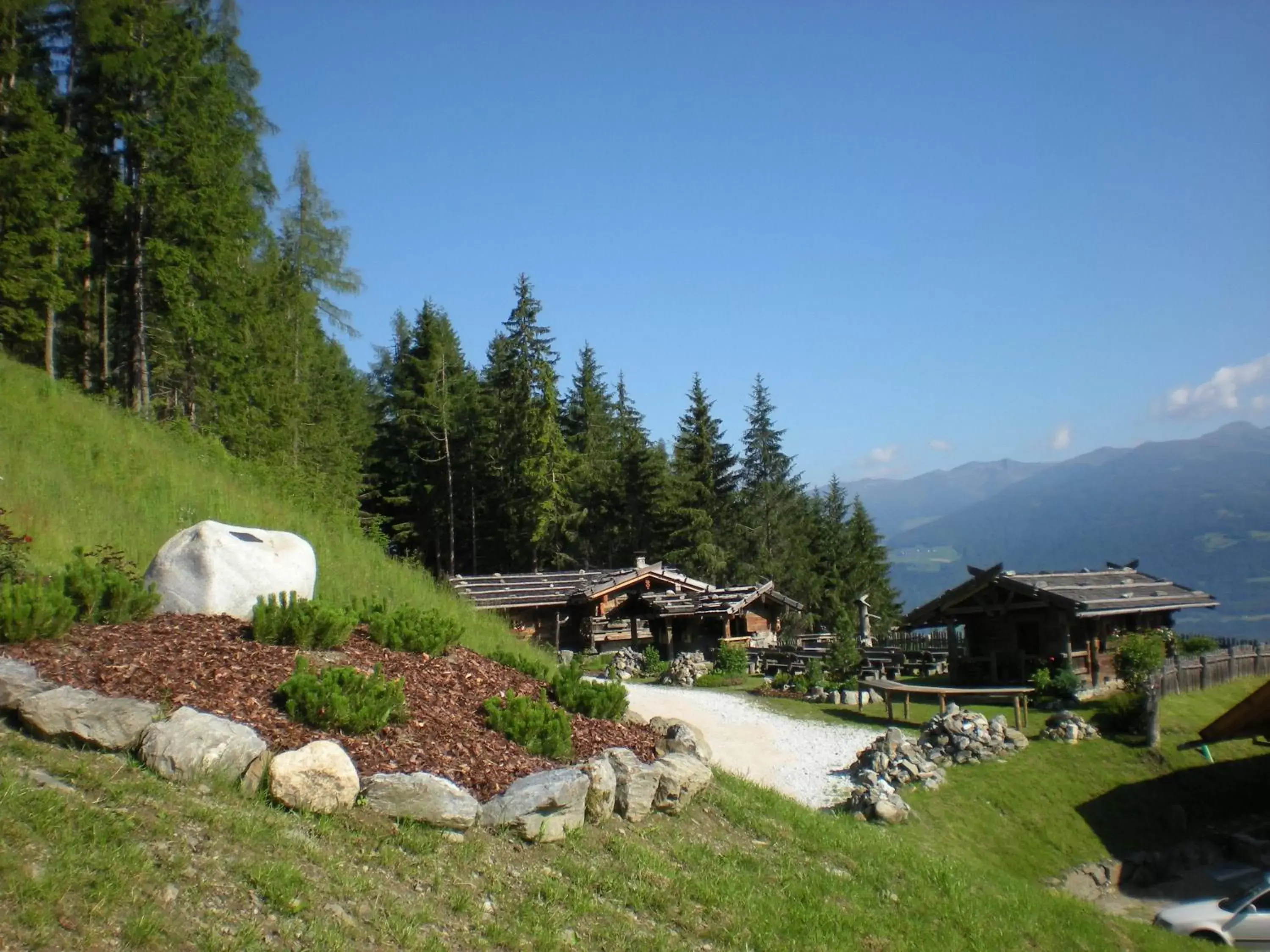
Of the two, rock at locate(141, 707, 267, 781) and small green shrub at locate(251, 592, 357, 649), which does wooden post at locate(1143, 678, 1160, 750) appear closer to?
small green shrub at locate(251, 592, 357, 649)

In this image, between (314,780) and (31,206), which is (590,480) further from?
(314,780)

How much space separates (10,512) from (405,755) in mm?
8041

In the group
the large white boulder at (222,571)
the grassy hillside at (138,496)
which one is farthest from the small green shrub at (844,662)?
the large white boulder at (222,571)

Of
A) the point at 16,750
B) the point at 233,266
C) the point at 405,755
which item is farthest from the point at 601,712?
the point at 233,266

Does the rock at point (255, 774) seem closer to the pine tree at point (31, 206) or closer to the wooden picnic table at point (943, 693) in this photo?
the wooden picnic table at point (943, 693)

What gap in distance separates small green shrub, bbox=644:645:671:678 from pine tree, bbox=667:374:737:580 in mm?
16813

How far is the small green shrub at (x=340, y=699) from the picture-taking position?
24.3 feet

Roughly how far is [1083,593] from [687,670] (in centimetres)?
1272

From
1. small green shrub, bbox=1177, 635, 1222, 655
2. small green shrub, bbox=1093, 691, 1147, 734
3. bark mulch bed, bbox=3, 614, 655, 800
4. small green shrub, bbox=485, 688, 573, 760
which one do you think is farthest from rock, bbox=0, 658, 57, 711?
small green shrub, bbox=1177, 635, 1222, 655

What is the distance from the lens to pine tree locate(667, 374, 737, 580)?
51.8 m

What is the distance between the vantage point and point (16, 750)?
5824 millimetres

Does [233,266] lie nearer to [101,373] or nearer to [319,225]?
[101,373]

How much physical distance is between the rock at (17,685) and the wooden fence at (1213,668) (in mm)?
27560

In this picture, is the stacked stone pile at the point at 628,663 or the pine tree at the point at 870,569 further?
the pine tree at the point at 870,569
